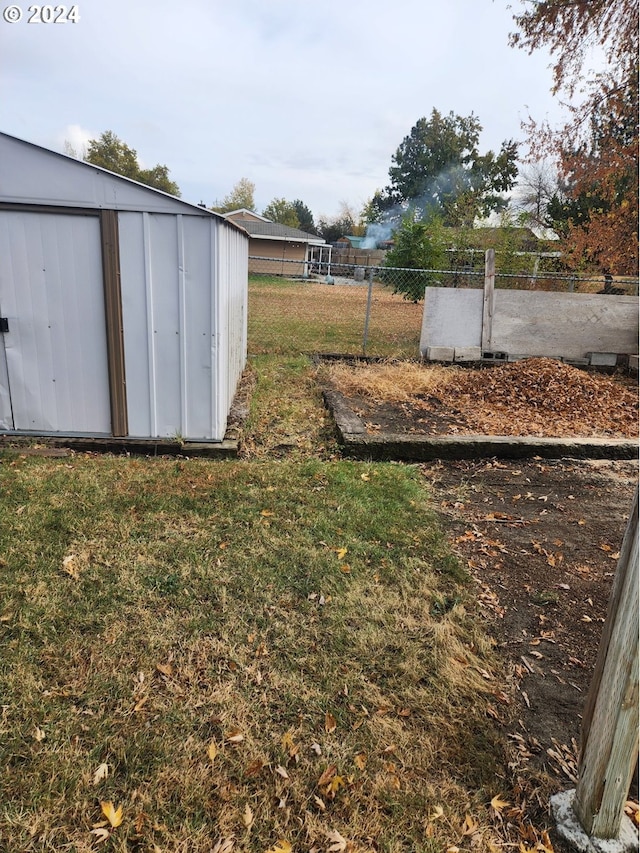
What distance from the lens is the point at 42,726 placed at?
2123 mm

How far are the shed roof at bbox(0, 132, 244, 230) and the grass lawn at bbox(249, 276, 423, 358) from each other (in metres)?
5.80

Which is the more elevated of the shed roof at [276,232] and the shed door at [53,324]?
the shed roof at [276,232]

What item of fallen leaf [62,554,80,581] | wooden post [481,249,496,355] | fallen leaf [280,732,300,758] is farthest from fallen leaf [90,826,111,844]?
wooden post [481,249,496,355]

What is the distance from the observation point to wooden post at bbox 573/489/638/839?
1579 mm

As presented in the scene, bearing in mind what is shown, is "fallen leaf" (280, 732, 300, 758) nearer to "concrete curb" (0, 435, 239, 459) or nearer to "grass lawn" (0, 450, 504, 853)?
"grass lawn" (0, 450, 504, 853)

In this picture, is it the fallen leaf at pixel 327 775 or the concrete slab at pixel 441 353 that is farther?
the concrete slab at pixel 441 353

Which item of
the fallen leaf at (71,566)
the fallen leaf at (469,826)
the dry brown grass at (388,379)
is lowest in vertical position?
the fallen leaf at (469,826)

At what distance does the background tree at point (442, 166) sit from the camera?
158 ft

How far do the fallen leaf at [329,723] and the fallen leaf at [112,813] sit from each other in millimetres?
822

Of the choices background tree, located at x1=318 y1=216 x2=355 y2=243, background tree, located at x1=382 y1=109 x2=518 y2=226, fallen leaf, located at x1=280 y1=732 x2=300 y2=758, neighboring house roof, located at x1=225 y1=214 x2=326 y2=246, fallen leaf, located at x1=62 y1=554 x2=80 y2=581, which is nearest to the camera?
fallen leaf, located at x1=280 y1=732 x2=300 y2=758

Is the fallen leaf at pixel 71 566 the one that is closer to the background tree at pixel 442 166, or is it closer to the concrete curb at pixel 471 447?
the concrete curb at pixel 471 447

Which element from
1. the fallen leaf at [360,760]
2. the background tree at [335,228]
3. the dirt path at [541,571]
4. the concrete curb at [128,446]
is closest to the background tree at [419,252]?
the dirt path at [541,571]

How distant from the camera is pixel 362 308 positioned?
64.4ft

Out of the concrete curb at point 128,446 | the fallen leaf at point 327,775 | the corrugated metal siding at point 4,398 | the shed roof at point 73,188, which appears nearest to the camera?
the fallen leaf at point 327,775
